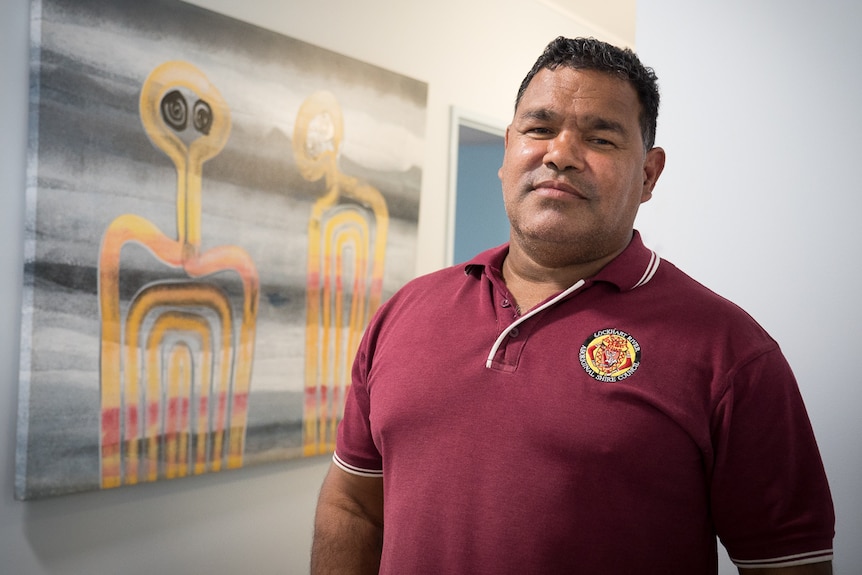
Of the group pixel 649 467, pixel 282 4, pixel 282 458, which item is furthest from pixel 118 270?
pixel 649 467

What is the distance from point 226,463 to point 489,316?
136 centimetres

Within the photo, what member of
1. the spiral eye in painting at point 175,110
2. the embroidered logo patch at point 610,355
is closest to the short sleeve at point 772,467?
the embroidered logo patch at point 610,355

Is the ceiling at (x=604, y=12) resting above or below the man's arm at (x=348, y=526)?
above

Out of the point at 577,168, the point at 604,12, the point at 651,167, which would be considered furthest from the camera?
the point at 604,12

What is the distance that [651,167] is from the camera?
116 centimetres

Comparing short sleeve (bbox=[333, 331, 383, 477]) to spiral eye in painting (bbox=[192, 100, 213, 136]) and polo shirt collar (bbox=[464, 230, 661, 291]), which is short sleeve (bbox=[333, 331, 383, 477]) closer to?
polo shirt collar (bbox=[464, 230, 661, 291])

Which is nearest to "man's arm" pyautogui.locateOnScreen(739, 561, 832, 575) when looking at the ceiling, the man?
the man

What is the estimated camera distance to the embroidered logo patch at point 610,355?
0.96 meters

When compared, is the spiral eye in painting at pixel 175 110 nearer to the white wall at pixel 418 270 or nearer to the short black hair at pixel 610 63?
the white wall at pixel 418 270

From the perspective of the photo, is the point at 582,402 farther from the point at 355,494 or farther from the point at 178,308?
the point at 178,308

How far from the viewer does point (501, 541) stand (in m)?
0.96

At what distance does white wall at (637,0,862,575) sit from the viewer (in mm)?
1162

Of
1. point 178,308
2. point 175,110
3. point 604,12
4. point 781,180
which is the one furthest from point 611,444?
point 604,12

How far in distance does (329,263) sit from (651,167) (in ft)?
4.76
